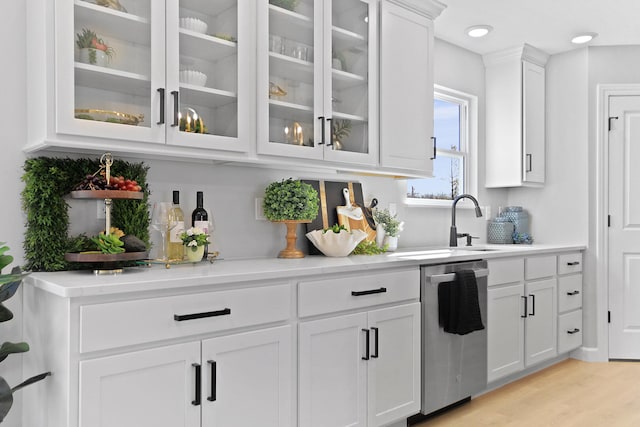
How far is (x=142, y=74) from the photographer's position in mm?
1991

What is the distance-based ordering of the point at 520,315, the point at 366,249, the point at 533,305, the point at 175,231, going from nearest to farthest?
1. the point at 175,231
2. the point at 366,249
3. the point at 520,315
4. the point at 533,305

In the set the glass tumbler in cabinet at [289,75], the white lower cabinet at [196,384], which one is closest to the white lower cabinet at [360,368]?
the white lower cabinet at [196,384]

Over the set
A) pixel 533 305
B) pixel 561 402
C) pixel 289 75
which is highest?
pixel 289 75

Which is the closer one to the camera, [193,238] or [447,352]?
[193,238]

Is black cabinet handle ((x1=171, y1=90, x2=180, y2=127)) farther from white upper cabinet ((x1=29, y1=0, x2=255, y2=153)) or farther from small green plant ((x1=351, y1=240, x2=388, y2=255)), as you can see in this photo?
small green plant ((x1=351, y1=240, x2=388, y2=255))

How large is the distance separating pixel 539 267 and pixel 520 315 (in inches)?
16.0

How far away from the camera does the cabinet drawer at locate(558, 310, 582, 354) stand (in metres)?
3.81

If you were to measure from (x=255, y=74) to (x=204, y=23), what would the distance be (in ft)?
1.02

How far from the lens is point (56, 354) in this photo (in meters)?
1.63

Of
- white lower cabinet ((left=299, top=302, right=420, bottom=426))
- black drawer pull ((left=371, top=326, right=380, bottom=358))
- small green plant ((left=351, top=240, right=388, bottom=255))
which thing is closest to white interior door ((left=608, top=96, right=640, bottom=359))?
small green plant ((left=351, top=240, right=388, bottom=255))

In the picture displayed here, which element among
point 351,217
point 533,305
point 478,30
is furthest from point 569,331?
point 478,30

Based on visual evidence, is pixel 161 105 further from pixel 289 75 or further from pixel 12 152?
pixel 289 75

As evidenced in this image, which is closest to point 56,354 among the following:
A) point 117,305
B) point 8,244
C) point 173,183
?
point 117,305

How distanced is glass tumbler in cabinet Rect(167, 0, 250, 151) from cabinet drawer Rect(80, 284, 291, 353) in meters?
0.68
